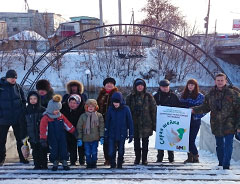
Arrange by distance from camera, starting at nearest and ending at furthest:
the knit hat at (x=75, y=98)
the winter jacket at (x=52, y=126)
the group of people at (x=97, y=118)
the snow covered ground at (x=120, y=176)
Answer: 1. the snow covered ground at (x=120, y=176)
2. the winter jacket at (x=52, y=126)
3. the group of people at (x=97, y=118)
4. the knit hat at (x=75, y=98)

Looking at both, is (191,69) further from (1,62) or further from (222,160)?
(222,160)

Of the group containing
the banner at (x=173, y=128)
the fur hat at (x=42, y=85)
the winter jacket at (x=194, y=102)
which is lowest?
the banner at (x=173, y=128)

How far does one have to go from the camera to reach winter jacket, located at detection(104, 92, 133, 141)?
4.59 meters

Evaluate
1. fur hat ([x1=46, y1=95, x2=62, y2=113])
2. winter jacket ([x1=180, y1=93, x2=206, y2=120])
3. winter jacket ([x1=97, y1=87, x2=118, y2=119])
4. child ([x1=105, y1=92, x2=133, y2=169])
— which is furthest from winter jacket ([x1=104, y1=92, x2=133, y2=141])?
winter jacket ([x1=180, y1=93, x2=206, y2=120])

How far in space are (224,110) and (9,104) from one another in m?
4.10

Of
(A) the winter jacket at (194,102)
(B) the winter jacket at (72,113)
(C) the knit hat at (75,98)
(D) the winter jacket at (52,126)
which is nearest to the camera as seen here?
(D) the winter jacket at (52,126)

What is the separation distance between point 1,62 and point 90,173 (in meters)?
26.6

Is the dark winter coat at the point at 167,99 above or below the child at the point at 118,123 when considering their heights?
above

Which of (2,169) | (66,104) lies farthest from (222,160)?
(2,169)

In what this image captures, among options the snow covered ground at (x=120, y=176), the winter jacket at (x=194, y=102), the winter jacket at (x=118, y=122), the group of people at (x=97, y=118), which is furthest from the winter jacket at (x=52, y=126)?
the winter jacket at (x=194, y=102)

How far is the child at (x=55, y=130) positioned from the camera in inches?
169

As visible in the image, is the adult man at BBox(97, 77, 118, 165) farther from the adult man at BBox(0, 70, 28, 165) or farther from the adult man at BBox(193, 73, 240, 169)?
the adult man at BBox(193, 73, 240, 169)

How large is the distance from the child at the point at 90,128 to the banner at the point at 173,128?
1.32 m

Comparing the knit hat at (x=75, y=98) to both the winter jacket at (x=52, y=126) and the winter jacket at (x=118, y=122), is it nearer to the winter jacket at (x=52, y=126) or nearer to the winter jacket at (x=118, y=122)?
the winter jacket at (x=52, y=126)
